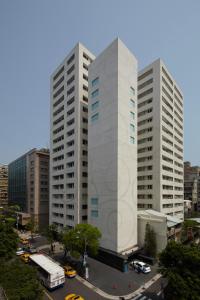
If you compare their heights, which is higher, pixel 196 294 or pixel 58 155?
pixel 58 155

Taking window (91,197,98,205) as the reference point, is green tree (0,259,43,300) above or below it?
below

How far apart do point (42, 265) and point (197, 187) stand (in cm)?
12127

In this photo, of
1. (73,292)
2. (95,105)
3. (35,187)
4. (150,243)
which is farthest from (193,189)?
(73,292)

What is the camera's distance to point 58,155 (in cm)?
6744

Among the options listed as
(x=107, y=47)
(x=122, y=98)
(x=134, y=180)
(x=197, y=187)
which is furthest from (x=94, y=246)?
(x=197, y=187)

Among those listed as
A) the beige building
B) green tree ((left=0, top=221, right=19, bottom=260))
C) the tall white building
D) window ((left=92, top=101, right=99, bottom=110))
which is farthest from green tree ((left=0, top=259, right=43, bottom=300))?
window ((left=92, top=101, right=99, bottom=110))

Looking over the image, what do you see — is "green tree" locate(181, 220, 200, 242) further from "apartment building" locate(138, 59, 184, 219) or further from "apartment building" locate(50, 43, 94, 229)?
"apartment building" locate(50, 43, 94, 229)

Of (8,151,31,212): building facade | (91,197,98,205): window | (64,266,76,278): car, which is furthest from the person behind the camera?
(8,151,31,212): building facade

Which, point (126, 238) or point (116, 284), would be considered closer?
point (116, 284)

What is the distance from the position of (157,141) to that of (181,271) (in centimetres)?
4085

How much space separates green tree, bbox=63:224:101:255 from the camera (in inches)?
1553

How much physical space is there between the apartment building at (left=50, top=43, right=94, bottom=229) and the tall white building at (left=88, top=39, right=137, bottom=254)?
5.46 metres

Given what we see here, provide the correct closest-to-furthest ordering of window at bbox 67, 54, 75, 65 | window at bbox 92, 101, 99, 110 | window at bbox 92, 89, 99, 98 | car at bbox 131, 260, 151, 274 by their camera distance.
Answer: car at bbox 131, 260, 151, 274 < window at bbox 92, 101, 99, 110 < window at bbox 92, 89, 99, 98 < window at bbox 67, 54, 75, 65

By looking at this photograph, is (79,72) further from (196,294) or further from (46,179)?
(196,294)
